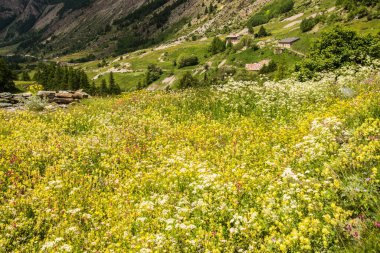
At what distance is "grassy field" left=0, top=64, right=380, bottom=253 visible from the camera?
644 cm

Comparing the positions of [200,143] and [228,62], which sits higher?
[200,143]

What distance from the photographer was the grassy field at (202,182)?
644 cm

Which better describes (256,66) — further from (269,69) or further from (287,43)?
(287,43)

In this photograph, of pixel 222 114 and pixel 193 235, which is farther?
pixel 222 114

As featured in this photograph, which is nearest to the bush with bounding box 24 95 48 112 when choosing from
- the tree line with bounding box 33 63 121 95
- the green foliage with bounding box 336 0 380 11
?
the tree line with bounding box 33 63 121 95

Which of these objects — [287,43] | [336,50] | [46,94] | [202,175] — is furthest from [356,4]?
[202,175]

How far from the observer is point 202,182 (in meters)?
8.71

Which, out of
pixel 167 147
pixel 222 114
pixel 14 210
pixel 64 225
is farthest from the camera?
pixel 222 114

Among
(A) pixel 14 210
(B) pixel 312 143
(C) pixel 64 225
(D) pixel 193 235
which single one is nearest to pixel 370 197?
(B) pixel 312 143

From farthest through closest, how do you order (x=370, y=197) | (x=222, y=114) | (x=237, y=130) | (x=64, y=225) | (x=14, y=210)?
(x=222, y=114) → (x=237, y=130) → (x=14, y=210) → (x=64, y=225) → (x=370, y=197)

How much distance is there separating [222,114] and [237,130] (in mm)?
4622

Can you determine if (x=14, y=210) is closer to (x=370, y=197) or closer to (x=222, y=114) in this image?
(x=370, y=197)

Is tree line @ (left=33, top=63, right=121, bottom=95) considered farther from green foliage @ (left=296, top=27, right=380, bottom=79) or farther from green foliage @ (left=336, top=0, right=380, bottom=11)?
green foliage @ (left=336, top=0, right=380, bottom=11)

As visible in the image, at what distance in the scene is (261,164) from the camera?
A: 1000cm
